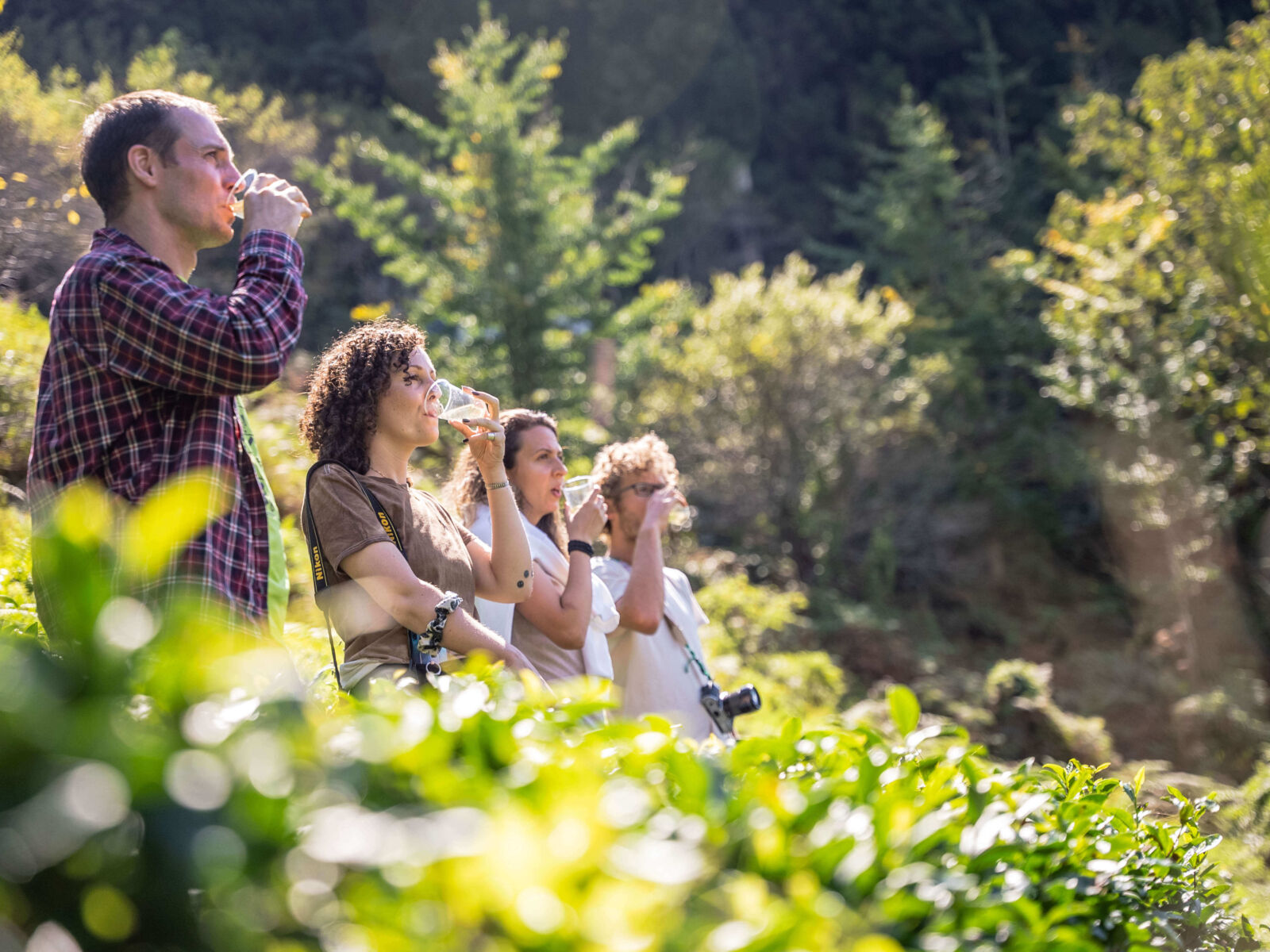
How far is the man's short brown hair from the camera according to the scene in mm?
1886

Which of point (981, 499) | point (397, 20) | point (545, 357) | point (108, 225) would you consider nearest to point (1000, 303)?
point (981, 499)

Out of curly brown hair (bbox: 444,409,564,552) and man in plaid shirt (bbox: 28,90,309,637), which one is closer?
man in plaid shirt (bbox: 28,90,309,637)

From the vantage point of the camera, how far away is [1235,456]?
11.0 m

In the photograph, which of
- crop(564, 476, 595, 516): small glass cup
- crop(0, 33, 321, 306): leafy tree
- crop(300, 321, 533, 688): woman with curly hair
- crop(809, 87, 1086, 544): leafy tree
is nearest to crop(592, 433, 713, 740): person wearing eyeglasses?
crop(564, 476, 595, 516): small glass cup

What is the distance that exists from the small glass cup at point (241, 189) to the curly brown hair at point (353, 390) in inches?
18.4

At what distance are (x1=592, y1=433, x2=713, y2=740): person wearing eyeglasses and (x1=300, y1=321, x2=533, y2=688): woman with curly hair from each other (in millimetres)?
844

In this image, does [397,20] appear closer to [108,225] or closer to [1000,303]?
[1000,303]

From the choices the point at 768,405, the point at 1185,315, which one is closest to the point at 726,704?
the point at 1185,315

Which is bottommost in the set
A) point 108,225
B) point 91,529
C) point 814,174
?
point 91,529

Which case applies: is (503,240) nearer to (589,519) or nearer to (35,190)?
(35,190)

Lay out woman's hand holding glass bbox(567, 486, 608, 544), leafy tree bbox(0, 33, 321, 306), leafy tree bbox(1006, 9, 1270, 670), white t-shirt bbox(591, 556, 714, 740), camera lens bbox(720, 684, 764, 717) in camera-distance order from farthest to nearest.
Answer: leafy tree bbox(1006, 9, 1270, 670) → leafy tree bbox(0, 33, 321, 306) → white t-shirt bbox(591, 556, 714, 740) → camera lens bbox(720, 684, 764, 717) → woman's hand holding glass bbox(567, 486, 608, 544)

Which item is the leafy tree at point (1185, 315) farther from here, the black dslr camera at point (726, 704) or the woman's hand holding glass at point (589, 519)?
the woman's hand holding glass at point (589, 519)

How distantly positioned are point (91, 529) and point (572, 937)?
44 cm

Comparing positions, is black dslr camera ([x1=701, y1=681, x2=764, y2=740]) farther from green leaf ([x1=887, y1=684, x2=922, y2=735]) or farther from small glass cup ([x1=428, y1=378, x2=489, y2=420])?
green leaf ([x1=887, y1=684, x2=922, y2=735])
